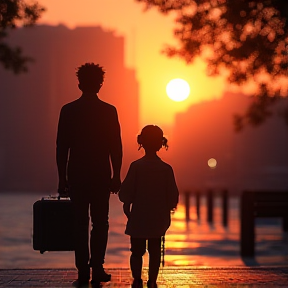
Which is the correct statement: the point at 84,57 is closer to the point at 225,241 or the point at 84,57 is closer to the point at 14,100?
the point at 14,100

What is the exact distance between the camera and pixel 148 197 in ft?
26.1

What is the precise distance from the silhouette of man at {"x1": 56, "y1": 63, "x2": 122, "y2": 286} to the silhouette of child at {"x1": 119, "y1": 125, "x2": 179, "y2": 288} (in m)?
0.14

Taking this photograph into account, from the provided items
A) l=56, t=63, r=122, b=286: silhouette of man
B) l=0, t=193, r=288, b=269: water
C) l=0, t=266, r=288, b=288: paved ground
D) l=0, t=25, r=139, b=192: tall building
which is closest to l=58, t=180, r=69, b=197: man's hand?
l=56, t=63, r=122, b=286: silhouette of man

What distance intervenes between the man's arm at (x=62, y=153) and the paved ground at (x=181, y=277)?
0.88m

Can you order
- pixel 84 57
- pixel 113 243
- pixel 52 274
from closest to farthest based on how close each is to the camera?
pixel 52 274
pixel 113 243
pixel 84 57

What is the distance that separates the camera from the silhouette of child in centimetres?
793

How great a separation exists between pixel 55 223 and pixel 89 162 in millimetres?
732

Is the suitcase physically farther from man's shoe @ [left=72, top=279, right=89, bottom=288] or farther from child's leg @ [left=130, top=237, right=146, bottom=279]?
child's leg @ [left=130, top=237, right=146, bottom=279]

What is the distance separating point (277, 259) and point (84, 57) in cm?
12565

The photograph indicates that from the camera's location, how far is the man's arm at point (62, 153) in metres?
7.94

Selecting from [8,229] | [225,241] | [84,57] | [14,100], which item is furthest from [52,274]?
[84,57]

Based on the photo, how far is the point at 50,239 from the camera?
834 centimetres

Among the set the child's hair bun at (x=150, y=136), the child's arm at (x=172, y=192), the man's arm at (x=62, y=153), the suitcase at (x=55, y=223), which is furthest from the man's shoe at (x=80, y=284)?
the child's hair bun at (x=150, y=136)

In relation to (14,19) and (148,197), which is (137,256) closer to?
(148,197)
